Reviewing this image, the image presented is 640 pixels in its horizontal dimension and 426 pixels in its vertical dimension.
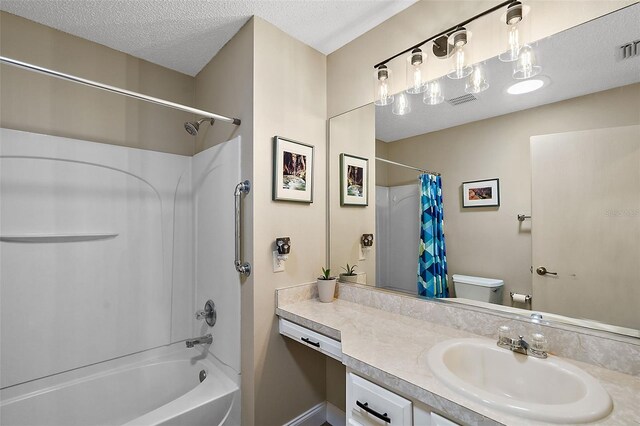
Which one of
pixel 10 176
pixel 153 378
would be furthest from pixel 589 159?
pixel 10 176

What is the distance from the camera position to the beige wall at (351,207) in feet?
6.36

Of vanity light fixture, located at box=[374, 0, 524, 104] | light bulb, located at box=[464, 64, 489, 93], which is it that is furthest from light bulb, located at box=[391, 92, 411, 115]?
light bulb, located at box=[464, 64, 489, 93]

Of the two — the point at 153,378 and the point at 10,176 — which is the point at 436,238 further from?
the point at 10,176

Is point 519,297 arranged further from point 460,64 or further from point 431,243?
point 460,64

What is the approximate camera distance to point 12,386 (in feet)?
5.58

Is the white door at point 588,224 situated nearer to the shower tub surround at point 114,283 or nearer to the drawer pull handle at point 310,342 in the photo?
the drawer pull handle at point 310,342

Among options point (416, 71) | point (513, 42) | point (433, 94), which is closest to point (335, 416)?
point (433, 94)

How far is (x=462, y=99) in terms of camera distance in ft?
4.96

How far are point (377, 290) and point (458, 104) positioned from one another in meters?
1.15

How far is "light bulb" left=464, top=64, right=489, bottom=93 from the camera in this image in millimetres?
1421

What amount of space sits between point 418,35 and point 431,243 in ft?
3.90

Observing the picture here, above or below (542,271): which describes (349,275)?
below

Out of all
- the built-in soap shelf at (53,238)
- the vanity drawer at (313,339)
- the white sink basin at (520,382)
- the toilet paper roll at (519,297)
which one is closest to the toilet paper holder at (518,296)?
the toilet paper roll at (519,297)

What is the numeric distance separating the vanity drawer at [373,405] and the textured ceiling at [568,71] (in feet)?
4.28
